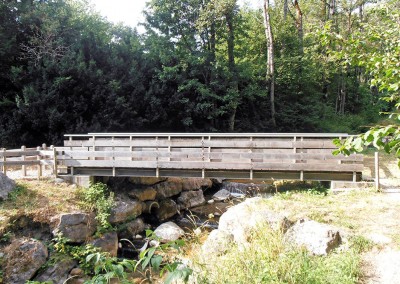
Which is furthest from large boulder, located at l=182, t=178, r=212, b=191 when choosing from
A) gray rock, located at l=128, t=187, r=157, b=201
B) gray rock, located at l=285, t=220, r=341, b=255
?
gray rock, located at l=285, t=220, r=341, b=255

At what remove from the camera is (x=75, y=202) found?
8.68 m

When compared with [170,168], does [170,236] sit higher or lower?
lower

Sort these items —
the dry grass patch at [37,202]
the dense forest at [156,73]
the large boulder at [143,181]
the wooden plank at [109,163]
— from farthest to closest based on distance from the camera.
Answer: the dense forest at [156,73] < the large boulder at [143,181] < the wooden plank at [109,163] < the dry grass patch at [37,202]

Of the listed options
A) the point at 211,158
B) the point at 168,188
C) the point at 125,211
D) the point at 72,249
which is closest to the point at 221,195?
the point at 168,188

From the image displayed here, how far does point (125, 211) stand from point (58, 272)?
2.90 metres

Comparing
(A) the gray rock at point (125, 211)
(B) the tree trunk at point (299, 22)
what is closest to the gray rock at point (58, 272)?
(A) the gray rock at point (125, 211)

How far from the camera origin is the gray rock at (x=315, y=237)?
507 centimetres

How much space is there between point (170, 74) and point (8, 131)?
8.90m

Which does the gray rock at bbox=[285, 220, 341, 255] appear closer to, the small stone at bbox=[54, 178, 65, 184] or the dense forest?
the small stone at bbox=[54, 178, 65, 184]

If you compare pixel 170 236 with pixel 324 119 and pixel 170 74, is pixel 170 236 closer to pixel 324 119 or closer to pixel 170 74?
pixel 170 74

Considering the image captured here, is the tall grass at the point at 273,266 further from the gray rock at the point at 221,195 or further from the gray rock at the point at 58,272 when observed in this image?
the gray rock at the point at 221,195

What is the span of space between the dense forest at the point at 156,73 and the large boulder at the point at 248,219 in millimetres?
10536

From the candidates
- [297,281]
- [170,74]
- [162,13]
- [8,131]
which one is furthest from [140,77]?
[297,281]

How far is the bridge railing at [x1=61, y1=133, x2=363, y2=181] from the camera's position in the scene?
8.42 meters
